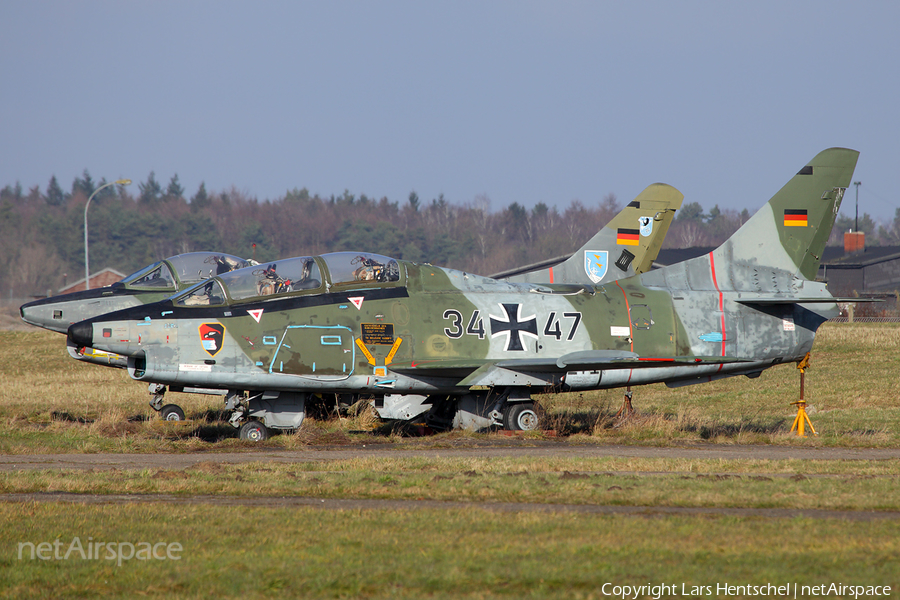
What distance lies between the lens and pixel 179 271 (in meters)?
17.8

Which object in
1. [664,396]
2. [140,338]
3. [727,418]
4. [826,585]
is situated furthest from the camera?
[664,396]

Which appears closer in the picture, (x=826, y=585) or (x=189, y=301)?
(x=826, y=585)

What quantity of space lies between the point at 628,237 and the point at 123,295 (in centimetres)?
1219

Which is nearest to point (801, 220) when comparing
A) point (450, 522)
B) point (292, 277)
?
point (292, 277)

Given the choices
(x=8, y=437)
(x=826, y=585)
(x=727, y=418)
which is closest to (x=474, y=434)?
(x=727, y=418)

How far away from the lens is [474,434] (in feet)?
52.3

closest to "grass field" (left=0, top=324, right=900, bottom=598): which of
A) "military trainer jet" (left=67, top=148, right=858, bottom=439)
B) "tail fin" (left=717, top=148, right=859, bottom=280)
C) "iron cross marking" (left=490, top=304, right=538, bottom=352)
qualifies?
"military trainer jet" (left=67, top=148, right=858, bottom=439)

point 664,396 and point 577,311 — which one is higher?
point 577,311

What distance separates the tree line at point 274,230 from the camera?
317 ft

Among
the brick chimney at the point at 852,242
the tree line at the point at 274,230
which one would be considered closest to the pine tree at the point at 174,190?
the tree line at the point at 274,230

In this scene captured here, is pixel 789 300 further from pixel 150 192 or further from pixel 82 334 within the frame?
pixel 150 192

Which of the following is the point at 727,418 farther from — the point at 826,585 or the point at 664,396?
the point at 826,585

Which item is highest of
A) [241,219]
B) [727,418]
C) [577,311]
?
[241,219]

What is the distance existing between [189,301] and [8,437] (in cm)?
432
